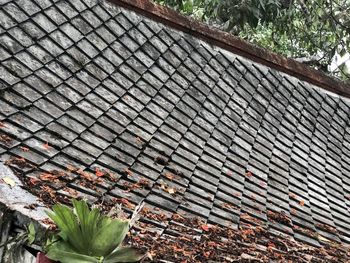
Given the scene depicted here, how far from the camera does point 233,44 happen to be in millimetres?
6609

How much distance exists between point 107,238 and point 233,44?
15.0 ft

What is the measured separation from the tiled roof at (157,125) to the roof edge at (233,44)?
0.33 ft

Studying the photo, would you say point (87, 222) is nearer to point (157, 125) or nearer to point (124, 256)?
point (124, 256)

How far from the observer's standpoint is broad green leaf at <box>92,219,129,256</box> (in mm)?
2477

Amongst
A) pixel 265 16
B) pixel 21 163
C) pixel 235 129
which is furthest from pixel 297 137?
pixel 21 163

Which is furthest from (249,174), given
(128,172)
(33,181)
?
(33,181)

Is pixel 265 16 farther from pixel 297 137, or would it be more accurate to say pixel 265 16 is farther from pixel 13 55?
pixel 13 55

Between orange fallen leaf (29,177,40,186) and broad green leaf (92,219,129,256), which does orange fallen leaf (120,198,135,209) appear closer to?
orange fallen leaf (29,177,40,186)

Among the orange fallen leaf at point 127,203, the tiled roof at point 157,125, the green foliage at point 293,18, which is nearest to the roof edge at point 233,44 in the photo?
the tiled roof at point 157,125

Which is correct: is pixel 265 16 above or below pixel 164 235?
above

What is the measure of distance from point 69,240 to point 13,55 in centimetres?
204

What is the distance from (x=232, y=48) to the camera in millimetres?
6652

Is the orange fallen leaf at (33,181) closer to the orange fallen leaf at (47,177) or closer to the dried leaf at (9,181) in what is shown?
the orange fallen leaf at (47,177)

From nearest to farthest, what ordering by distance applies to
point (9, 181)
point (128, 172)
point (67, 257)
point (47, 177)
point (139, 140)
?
point (67, 257), point (9, 181), point (47, 177), point (128, 172), point (139, 140)
